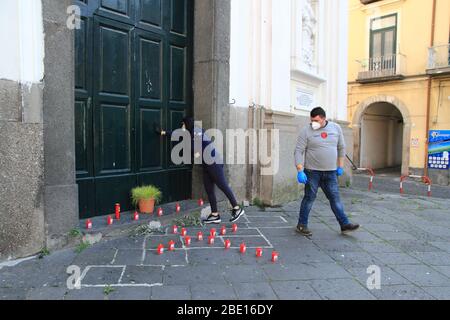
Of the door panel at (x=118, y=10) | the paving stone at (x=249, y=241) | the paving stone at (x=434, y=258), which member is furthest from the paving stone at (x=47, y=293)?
the paving stone at (x=434, y=258)

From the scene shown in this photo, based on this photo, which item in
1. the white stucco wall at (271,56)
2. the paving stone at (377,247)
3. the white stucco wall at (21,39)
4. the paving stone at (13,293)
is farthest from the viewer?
the white stucco wall at (271,56)

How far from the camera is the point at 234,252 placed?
4398 millimetres

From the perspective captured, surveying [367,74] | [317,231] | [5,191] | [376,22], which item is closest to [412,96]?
[367,74]

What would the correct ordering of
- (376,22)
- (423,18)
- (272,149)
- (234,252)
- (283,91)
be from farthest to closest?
1. (376,22)
2. (423,18)
3. (283,91)
4. (272,149)
5. (234,252)

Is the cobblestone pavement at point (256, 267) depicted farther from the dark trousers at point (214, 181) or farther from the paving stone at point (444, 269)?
the dark trousers at point (214, 181)

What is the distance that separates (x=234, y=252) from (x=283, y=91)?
3.94 meters

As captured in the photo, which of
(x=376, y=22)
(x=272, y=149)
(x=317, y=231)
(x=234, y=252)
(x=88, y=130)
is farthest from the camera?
(x=376, y=22)

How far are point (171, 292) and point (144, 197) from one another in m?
2.32

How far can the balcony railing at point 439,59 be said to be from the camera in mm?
15914

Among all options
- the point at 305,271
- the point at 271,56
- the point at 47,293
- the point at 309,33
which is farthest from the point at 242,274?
the point at 309,33

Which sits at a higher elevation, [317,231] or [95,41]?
[95,41]

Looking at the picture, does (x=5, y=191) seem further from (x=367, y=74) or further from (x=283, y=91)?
(x=367, y=74)

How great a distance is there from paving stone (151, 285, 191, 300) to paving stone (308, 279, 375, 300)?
112 cm

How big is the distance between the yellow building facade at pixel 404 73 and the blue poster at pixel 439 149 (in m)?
0.06
